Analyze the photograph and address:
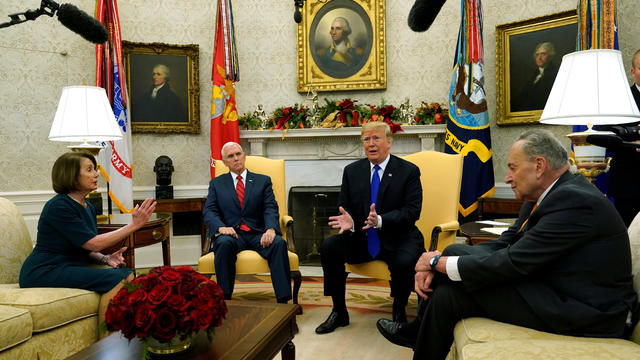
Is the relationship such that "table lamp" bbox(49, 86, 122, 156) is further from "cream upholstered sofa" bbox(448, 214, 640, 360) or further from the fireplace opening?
"cream upholstered sofa" bbox(448, 214, 640, 360)

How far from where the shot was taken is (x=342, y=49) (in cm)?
522

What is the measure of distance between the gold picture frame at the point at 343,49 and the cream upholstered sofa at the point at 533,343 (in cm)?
378

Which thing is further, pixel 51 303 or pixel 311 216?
pixel 311 216

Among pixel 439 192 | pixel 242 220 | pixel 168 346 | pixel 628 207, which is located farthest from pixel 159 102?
pixel 628 207

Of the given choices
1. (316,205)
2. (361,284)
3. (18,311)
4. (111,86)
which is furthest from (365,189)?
(111,86)

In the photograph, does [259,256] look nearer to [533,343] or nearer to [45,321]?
[45,321]

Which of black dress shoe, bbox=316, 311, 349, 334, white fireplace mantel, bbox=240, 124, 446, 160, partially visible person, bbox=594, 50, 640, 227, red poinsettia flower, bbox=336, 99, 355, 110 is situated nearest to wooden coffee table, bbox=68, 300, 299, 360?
black dress shoe, bbox=316, 311, 349, 334

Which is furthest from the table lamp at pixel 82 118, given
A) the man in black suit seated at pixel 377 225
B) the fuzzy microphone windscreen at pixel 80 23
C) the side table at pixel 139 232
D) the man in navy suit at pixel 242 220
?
the man in black suit seated at pixel 377 225

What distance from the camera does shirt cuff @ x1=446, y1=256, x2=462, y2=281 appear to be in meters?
1.83

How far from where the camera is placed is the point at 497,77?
474cm

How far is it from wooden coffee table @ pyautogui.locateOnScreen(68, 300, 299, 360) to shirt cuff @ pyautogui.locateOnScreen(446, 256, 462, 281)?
29.8 inches

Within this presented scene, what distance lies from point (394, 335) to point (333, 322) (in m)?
0.92

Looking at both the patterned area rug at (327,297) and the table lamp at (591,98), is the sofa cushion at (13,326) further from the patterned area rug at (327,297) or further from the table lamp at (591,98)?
the table lamp at (591,98)

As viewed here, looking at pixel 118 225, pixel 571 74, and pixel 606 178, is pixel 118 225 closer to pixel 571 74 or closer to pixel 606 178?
pixel 571 74
